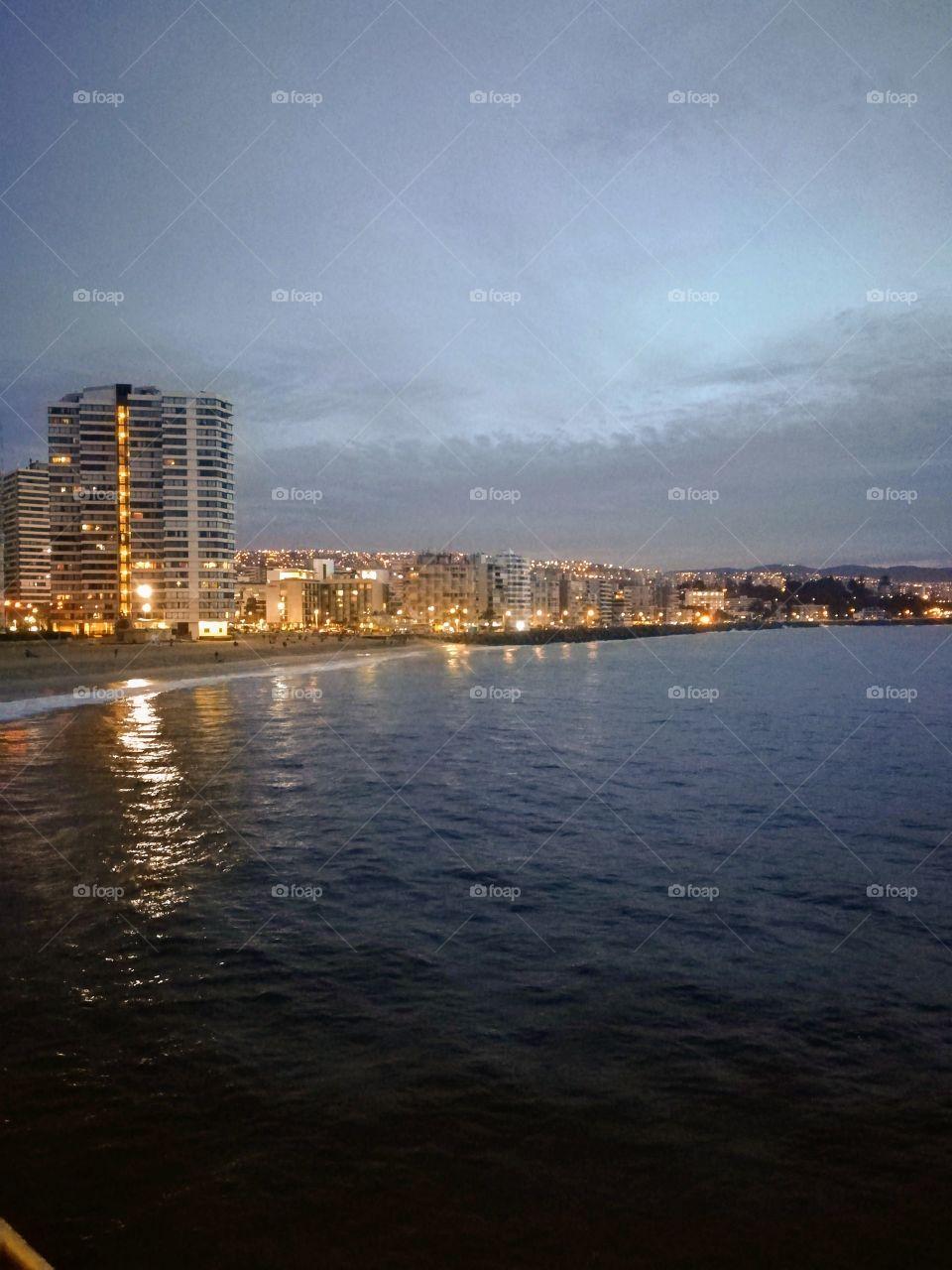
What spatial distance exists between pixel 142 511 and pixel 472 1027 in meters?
118

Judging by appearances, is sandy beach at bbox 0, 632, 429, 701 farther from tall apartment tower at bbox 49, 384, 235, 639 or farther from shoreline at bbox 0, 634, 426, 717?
tall apartment tower at bbox 49, 384, 235, 639

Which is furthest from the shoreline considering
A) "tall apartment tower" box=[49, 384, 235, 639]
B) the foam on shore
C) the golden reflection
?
"tall apartment tower" box=[49, 384, 235, 639]

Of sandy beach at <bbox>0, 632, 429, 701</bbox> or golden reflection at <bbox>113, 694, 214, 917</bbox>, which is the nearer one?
golden reflection at <bbox>113, 694, 214, 917</bbox>

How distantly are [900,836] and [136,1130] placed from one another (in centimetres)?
1584

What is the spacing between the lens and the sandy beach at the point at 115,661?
2039 inches

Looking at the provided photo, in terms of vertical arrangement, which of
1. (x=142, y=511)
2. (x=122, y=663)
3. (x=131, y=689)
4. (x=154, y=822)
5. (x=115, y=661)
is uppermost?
(x=142, y=511)

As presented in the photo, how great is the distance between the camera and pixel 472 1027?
29.8ft

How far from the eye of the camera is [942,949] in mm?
11797

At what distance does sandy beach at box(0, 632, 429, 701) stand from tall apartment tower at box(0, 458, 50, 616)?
87.1 metres

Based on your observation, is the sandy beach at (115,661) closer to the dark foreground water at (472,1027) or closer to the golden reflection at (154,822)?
the golden reflection at (154,822)

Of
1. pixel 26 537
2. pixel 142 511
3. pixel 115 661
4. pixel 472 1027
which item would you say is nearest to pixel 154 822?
pixel 472 1027

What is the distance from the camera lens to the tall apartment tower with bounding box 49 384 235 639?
376 feet

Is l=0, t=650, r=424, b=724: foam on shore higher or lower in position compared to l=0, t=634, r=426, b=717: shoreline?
lower

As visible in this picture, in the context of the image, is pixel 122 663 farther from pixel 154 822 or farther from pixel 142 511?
pixel 142 511
